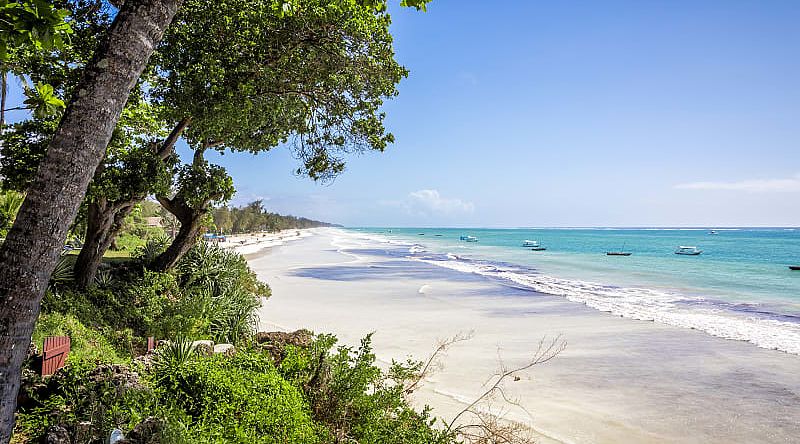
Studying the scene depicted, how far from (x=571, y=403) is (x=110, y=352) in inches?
296

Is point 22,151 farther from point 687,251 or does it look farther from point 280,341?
point 687,251

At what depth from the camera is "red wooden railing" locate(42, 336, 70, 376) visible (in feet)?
15.3

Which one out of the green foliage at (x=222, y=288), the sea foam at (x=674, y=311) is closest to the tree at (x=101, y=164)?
the green foliage at (x=222, y=288)

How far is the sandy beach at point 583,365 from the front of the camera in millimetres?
7387

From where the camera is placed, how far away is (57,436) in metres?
3.53

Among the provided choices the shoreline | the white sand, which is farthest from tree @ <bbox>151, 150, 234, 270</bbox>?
the white sand

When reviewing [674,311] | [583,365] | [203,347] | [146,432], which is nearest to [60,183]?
[146,432]

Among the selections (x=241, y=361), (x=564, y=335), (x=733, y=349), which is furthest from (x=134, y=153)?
(x=733, y=349)

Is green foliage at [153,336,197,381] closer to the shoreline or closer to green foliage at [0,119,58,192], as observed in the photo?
green foliage at [0,119,58,192]

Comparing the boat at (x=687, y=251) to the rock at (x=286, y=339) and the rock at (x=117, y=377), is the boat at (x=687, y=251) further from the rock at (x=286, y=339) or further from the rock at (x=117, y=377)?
the rock at (x=117, y=377)

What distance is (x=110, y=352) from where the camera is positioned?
7.57m

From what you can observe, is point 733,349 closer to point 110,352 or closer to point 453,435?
point 453,435

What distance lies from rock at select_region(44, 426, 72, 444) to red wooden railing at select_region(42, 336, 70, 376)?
1.29 meters

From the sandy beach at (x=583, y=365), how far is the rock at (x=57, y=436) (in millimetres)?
4967
